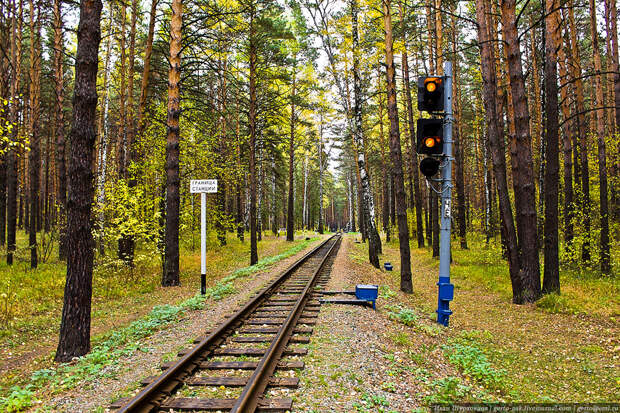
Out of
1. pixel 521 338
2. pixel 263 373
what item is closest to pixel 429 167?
pixel 521 338

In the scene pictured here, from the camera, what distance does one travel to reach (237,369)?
492cm

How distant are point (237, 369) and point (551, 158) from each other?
10225 millimetres

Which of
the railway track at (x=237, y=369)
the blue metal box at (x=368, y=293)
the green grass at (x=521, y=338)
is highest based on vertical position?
the blue metal box at (x=368, y=293)

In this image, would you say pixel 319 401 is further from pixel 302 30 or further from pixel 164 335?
pixel 302 30

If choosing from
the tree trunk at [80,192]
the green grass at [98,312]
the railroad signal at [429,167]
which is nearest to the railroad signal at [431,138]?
the railroad signal at [429,167]

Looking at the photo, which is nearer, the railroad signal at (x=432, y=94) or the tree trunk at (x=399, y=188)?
the railroad signal at (x=432, y=94)

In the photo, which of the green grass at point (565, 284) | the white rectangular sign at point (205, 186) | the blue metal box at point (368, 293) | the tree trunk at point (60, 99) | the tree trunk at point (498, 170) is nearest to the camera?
the blue metal box at point (368, 293)

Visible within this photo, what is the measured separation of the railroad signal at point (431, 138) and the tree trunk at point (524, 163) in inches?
184

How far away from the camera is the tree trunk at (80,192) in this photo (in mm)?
6102

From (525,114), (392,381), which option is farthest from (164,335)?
(525,114)

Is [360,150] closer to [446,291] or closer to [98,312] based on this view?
[446,291]

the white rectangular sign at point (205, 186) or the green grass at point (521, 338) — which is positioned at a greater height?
the white rectangular sign at point (205, 186)

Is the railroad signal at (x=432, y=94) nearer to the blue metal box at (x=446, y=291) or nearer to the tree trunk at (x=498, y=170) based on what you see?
the blue metal box at (x=446, y=291)

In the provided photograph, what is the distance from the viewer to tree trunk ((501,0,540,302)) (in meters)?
10.0
